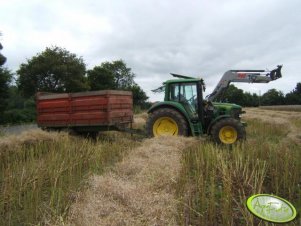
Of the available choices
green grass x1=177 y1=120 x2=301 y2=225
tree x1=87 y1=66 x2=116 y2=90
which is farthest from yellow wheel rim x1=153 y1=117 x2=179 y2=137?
tree x1=87 y1=66 x2=116 y2=90

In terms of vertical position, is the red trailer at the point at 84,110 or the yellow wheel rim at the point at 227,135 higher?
the red trailer at the point at 84,110

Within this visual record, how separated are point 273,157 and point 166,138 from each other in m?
2.98

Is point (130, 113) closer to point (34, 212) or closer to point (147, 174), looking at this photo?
point (147, 174)

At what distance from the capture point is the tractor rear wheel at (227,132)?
819 cm

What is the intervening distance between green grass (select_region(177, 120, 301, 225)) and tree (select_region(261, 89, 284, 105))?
63.0 meters

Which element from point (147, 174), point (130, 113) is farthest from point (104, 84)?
point (147, 174)

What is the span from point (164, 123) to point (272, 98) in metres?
65.0

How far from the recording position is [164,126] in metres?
9.13

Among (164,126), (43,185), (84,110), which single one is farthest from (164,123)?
(43,185)

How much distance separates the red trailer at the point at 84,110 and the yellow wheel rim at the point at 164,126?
117cm

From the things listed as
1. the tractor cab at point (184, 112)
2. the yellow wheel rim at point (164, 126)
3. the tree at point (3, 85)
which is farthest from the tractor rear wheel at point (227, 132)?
the tree at point (3, 85)

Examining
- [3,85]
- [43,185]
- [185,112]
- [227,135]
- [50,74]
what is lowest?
[43,185]

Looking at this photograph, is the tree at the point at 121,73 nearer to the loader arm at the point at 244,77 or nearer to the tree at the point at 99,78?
the tree at the point at 99,78

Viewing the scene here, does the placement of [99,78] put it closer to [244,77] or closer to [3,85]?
[3,85]
